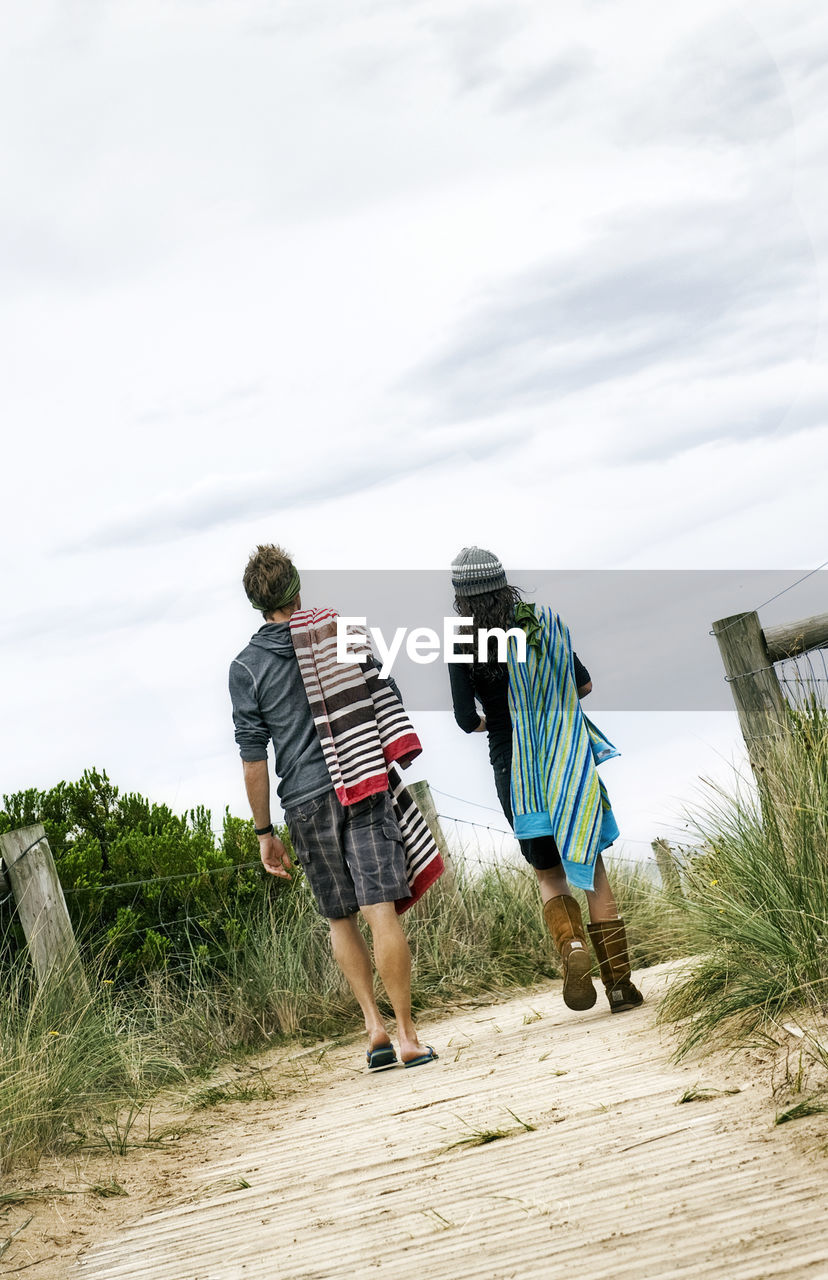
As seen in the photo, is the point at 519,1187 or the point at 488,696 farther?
the point at 488,696

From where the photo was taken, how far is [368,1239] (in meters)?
2.63

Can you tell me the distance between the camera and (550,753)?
5242 millimetres

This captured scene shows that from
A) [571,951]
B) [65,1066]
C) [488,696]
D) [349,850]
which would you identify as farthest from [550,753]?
[65,1066]

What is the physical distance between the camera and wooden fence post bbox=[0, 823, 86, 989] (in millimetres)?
6297

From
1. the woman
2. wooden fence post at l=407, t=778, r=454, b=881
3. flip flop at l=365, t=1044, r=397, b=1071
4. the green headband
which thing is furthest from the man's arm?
wooden fence post at l=407, t=778, r=454, b=881

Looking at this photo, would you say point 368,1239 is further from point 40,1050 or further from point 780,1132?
point 40,1050

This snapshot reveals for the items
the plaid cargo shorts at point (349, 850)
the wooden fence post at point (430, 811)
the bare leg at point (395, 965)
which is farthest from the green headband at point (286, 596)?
the wooden fence post at point (430, 811)

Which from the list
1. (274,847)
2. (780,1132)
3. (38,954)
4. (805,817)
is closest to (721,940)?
(805,817)

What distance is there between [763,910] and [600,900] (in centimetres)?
127

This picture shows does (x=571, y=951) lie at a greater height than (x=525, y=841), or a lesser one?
lesser

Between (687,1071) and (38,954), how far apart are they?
3856mm

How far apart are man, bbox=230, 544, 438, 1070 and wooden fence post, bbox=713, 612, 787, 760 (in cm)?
209

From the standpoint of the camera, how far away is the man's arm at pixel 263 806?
16.6ft

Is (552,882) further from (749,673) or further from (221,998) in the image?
(221,998)
